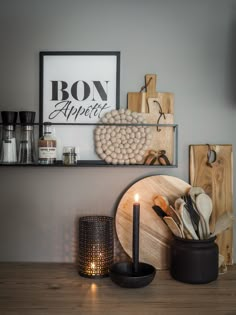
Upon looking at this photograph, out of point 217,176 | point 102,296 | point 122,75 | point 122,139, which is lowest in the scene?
point 102,296

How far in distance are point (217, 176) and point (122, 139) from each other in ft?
1.27

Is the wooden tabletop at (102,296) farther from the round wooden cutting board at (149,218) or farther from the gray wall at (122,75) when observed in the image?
the gray wall at (122,75)

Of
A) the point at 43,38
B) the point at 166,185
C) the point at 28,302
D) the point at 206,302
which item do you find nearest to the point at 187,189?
the point at 166,185

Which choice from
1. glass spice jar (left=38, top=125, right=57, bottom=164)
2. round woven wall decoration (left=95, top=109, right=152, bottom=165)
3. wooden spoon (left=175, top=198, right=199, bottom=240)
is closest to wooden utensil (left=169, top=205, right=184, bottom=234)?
wooden spoon (left=175, top=198, right=199, bottom=240)

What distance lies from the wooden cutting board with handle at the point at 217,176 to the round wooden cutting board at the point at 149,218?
0.28ft

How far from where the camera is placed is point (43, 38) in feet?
4.49

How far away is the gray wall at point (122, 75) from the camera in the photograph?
1354 mm

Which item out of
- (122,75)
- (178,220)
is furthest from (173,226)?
(122,75)

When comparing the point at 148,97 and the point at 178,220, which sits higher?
the point at 148,97

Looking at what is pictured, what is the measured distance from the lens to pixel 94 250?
1.23m

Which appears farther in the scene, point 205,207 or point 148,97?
point 148,97

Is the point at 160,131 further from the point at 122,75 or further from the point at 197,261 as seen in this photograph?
the point at 197,261

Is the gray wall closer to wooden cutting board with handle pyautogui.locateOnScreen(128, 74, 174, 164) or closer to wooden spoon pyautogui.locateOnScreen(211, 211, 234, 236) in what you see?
wooden cutting board with handle pyautogui.locateOnScreen(128, 74, 174, 164)

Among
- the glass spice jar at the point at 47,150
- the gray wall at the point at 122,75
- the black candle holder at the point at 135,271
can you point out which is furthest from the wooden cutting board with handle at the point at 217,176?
the glass spice jar at the point at 47,150
